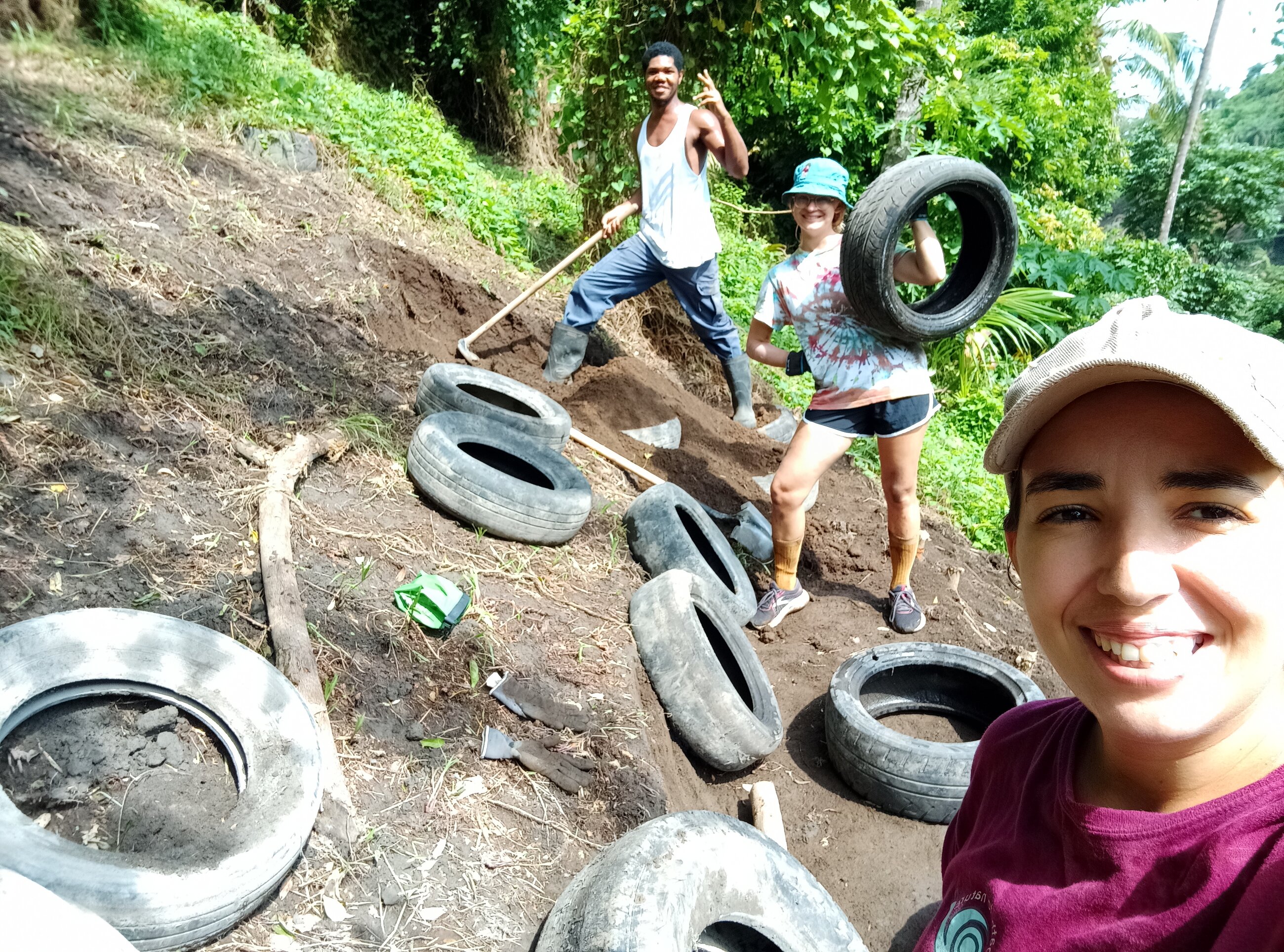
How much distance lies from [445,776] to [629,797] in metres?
0.68

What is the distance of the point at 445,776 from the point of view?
3.11 meters

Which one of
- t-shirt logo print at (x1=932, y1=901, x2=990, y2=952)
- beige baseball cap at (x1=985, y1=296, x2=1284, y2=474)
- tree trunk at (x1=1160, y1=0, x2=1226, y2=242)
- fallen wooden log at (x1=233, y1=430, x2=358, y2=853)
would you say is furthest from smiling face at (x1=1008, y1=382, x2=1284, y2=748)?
tree trunk at (x1=1160, y1=0, x2=1226, y2=242)

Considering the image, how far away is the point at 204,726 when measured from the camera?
2887 mm

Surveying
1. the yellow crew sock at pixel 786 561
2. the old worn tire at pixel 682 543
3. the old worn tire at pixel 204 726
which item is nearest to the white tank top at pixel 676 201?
the old worn tire at pixel 682 543

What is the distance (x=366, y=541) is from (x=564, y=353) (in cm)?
312

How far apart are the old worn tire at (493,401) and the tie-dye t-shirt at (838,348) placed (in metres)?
1.74

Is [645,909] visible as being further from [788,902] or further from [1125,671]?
[1125,671]

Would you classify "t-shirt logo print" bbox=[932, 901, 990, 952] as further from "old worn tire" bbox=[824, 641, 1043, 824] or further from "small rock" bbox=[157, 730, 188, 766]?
"small rock" bbox=[157, 730, 188, 766]

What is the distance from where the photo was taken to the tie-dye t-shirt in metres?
4.33

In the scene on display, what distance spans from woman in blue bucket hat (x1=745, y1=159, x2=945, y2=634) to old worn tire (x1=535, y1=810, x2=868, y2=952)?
2.12 m

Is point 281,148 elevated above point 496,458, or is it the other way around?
point 281,148

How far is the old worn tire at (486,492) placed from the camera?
175 inches

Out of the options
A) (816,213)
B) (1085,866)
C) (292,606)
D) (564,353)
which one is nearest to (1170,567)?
(1085,866)

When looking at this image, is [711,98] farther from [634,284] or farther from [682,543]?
[682,543]
